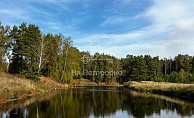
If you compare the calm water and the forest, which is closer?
the calm water

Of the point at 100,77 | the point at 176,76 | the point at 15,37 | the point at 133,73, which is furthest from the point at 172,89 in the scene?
the point at 100,77

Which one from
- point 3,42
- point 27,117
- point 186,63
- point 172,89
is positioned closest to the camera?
point 27,117

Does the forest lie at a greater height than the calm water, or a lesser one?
greater

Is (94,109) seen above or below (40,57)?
below

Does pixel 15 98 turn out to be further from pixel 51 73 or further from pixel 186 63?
pixel 186 63

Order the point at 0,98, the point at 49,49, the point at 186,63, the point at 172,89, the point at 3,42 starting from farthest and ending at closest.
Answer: the point at 186,63
the point at 49,49
the point at 3,42
the point at 172,89
the point at 0,98

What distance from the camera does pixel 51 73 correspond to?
48.6m

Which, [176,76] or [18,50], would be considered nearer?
[18,50]

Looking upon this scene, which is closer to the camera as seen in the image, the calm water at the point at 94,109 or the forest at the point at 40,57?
the calm water at the point at 94,109

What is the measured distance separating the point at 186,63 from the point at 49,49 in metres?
64.8

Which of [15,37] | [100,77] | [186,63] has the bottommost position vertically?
[100,77]

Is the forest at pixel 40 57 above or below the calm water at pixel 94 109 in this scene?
above

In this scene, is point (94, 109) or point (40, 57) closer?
point (94, 109)

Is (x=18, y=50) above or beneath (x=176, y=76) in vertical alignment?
above
